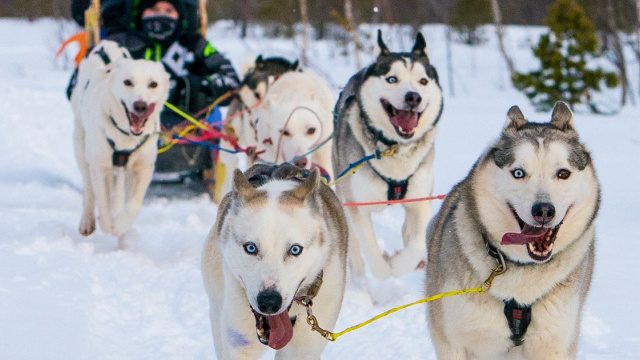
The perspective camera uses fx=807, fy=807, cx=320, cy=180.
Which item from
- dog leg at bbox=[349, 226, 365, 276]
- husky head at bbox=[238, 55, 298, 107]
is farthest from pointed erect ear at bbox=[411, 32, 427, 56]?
husky head at bbox=[238, 55, 298, 107]

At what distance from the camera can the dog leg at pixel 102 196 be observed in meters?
4.35

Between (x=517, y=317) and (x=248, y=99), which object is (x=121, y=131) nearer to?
(x=248, y=99)

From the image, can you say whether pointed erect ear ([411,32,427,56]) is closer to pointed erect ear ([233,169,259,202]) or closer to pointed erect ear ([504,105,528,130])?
pointed erect ear ([504,105,528,130])

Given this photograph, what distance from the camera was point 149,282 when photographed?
146 inches

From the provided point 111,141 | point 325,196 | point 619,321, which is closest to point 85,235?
point 111,141

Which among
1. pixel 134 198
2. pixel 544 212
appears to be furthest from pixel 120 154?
pixel 544 212

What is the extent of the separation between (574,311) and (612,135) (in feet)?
20.5

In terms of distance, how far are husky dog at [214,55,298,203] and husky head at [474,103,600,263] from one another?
9.74 feet

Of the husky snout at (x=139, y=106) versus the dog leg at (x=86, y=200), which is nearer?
the husky snout at (x=139, y=106)

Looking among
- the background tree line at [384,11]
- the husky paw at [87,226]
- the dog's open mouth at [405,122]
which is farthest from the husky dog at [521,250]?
the background tree line at [384,11]

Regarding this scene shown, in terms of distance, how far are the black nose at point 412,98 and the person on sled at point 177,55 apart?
8.09 ft

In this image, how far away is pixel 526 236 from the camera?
2.00 meters

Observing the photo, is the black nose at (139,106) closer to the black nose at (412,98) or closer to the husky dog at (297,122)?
the husky dog at (297,122)

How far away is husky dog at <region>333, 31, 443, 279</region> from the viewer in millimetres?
3498
